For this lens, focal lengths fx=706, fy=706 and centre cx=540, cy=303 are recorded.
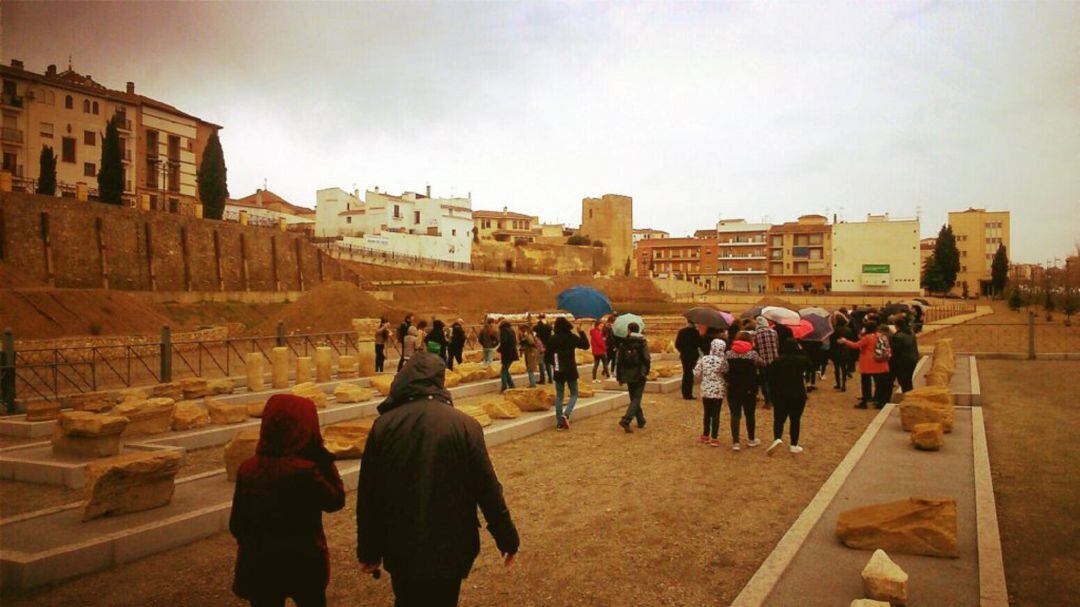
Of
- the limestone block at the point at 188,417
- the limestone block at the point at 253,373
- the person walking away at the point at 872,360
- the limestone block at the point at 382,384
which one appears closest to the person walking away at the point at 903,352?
the person walking away at the point at 872,360

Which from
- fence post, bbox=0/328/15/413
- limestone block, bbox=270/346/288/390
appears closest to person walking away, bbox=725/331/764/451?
limestone block, bbox=270/346/288/390

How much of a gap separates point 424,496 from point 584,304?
17.5m

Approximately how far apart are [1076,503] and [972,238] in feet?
321

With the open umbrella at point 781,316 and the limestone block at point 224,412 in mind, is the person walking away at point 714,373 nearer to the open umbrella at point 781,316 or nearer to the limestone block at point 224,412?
the open umbrella at point 781,316

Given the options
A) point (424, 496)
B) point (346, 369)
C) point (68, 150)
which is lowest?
point (346, 369)

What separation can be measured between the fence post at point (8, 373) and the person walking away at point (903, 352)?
612 inches

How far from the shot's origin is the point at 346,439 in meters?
8.79

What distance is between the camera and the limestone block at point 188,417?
35.4ft

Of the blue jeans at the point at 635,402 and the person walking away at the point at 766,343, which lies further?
the blue jeans at the point at 635,402

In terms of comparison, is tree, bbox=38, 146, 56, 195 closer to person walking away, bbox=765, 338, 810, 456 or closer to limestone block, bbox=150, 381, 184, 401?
limestone block, bbox=150, 381, 184, 401

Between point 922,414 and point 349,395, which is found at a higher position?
point 922,414

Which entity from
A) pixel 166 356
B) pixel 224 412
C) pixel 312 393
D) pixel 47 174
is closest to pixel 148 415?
pixel 224 412

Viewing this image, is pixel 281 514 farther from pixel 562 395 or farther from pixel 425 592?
pixel 562 395

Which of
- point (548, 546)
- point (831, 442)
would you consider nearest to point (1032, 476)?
point (831, 442)
